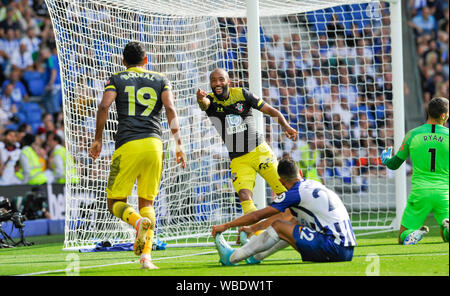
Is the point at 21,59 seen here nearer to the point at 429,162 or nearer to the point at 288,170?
the point at 429,162

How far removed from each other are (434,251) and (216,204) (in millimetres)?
4459

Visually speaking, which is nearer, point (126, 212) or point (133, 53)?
→ point (126, 212)

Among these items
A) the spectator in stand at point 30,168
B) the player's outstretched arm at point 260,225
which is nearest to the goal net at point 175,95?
the player's outstretched arm at point 260,225

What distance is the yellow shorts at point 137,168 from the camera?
6688mm

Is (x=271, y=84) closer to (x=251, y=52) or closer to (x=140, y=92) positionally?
(x=251, y=52)

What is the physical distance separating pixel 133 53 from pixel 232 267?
84.3 inches

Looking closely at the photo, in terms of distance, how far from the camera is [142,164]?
6.70m

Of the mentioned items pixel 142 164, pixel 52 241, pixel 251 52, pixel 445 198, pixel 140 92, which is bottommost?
pixel 52 241

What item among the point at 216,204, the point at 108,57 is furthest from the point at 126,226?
the point at 108,57

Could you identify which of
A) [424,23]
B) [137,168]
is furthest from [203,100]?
[424,23]

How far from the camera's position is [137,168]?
6.71m

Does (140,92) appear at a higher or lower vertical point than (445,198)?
higher

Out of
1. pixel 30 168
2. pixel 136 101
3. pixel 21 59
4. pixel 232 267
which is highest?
pixel 21 59

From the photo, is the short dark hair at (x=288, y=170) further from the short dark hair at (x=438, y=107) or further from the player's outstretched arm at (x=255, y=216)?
the short dark hair at (x=438, y=107)
